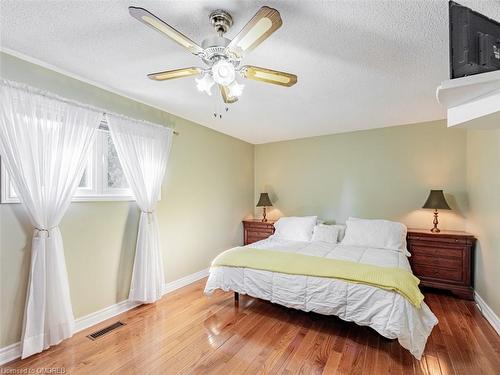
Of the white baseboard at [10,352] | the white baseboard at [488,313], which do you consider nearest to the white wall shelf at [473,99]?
the white baseboard at [488,313]

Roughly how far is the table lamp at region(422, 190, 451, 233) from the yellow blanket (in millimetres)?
1431

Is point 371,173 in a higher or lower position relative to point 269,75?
lower

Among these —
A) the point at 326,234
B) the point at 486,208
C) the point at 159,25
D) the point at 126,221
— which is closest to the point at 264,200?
the point at 326,234

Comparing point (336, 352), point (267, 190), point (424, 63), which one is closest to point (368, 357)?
point (336, 352)

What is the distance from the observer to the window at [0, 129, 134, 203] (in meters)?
2.33

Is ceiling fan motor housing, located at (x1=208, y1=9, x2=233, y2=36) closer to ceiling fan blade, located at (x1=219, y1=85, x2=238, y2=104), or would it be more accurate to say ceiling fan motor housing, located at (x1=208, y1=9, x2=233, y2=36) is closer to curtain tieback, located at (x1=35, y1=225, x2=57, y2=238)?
ceiling fan blade, located at (x1=219, y1=85, x2=238, y2=104)

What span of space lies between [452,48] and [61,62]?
8.42 feet

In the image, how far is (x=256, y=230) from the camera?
14.1 feet

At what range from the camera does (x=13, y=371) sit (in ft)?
5.53

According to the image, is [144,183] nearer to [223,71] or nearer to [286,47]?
[223,71]

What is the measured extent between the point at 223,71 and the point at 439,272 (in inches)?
Result: 133

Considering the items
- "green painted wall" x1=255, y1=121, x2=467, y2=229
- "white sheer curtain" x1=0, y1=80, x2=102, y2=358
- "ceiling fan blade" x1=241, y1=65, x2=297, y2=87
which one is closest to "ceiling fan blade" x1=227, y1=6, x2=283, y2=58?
"ceiling fan blade" x1=241, y1=65, x2=297, y2=87

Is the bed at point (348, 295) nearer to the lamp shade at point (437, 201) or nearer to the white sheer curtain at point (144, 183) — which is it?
the white sheer curtain at point (144, 183)

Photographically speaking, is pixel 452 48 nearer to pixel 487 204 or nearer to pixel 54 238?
pixel 487 204
